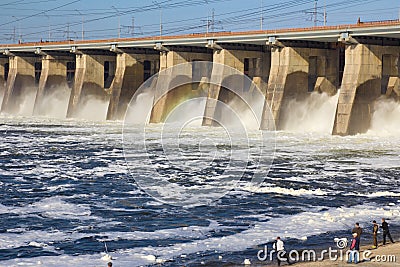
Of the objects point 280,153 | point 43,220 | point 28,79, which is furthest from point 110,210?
point 28,79

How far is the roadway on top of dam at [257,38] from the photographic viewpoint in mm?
50906

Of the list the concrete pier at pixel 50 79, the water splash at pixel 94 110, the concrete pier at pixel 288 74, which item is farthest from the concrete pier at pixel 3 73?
the concrete pier at pixel 288 74

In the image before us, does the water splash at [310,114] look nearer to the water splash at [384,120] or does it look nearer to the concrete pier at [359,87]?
the water splash at [384,120]

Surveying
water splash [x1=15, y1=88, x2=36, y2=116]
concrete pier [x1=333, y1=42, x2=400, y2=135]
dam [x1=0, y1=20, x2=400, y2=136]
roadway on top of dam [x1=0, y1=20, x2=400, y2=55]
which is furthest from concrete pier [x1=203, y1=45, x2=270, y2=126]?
water splash [x1=15, y1=88, x2=36, y2=116]

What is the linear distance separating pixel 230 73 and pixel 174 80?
8.06m

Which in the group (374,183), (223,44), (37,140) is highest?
(223,44)

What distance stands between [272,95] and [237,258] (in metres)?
42.2

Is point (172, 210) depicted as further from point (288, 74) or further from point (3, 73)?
point (3, 73)

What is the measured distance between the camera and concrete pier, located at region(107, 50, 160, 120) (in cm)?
7662

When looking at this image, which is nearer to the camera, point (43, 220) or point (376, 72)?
point (43, 220)

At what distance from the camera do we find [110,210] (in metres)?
24.6

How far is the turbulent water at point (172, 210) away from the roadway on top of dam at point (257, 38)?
1218 centimetres

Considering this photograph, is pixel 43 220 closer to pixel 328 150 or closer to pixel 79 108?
pixel 328 150

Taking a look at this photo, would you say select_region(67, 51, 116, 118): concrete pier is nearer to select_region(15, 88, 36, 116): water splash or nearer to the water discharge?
the water discharge
